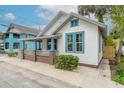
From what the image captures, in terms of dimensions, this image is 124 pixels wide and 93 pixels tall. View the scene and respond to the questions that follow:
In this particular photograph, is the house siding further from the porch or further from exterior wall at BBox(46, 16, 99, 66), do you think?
the porch

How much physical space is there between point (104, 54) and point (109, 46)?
120cm

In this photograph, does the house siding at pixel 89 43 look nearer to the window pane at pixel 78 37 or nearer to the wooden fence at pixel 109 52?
the window pane at pixel 78 37

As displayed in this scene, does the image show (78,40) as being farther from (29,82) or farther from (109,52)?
(109,52)

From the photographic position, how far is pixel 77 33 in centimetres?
1184

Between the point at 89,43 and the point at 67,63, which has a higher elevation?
the point at 89,43

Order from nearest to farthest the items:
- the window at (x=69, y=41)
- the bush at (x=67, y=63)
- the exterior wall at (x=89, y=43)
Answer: the bush at (x=67, y=63)
the exterior wall at (x=89, y=43)
the window at (x=69, y=41)

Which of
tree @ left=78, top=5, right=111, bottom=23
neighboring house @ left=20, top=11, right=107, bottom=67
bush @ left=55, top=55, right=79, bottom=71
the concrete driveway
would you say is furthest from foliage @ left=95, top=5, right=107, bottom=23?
the concrete driveway

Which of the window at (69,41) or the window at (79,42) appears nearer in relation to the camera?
the window at (79,42)

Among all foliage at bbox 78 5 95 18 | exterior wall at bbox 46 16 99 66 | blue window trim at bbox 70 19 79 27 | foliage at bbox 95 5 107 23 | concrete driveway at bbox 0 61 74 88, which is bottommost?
concrete driveway at bbox 0 61 74 88

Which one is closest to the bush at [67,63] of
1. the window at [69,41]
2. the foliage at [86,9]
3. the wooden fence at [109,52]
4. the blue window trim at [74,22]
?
the window at [69,41]

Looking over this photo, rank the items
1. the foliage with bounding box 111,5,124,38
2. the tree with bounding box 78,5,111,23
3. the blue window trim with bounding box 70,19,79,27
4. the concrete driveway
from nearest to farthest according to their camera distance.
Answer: the concrete driveway < the foliage with bounding box 111,5,124,38 < the blue window trim with bounding box 70,19,79,27 < the tree with bounding box 78,5,111,23

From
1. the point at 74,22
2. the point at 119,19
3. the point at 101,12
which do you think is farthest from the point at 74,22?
the point at 101,12
